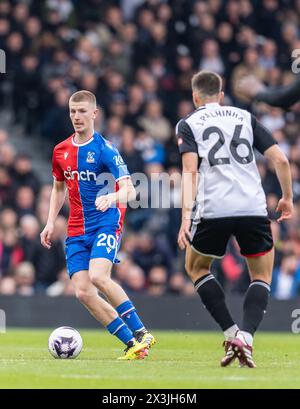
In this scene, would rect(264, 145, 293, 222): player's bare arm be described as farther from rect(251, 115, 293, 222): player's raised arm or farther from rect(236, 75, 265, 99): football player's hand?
rect(236, 75, 265, 99): football player's hand

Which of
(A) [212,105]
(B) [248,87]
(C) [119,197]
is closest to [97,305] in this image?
(C) [119,197]

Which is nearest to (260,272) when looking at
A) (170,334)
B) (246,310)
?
(246,310)

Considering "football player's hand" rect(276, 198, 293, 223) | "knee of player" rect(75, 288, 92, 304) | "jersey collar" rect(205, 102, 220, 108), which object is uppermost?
"jersey collar" rect(205, 102, 220, 108)

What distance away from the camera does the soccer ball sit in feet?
34.6

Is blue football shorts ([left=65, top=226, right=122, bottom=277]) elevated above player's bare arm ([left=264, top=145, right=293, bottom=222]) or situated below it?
below

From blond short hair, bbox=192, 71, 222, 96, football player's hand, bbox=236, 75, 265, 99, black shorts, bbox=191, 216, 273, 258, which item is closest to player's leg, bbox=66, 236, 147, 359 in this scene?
black shorts, bbox=191, 216, 273, 258

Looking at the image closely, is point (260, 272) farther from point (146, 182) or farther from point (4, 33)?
point (4, 33)

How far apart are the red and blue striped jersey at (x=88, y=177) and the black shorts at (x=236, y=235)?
3.86ft

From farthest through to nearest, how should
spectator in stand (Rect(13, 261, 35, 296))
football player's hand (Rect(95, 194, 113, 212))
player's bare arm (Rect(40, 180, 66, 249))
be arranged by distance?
spectator in stand (Rect(13, 261, 35, 296)) < player's bare arm (Rect(40, 180, 66, 249)) < football player's hand (Rect(95, 194, 113, 212))

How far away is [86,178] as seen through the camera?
423 inches

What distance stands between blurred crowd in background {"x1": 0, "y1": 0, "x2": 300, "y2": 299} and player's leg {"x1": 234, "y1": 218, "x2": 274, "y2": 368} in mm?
7849

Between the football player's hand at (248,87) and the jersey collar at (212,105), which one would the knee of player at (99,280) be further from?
the football player's hand at (248,87)

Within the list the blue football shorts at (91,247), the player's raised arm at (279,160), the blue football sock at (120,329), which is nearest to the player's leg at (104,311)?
the blue football sock at (120,329)

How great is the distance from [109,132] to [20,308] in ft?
13.1
